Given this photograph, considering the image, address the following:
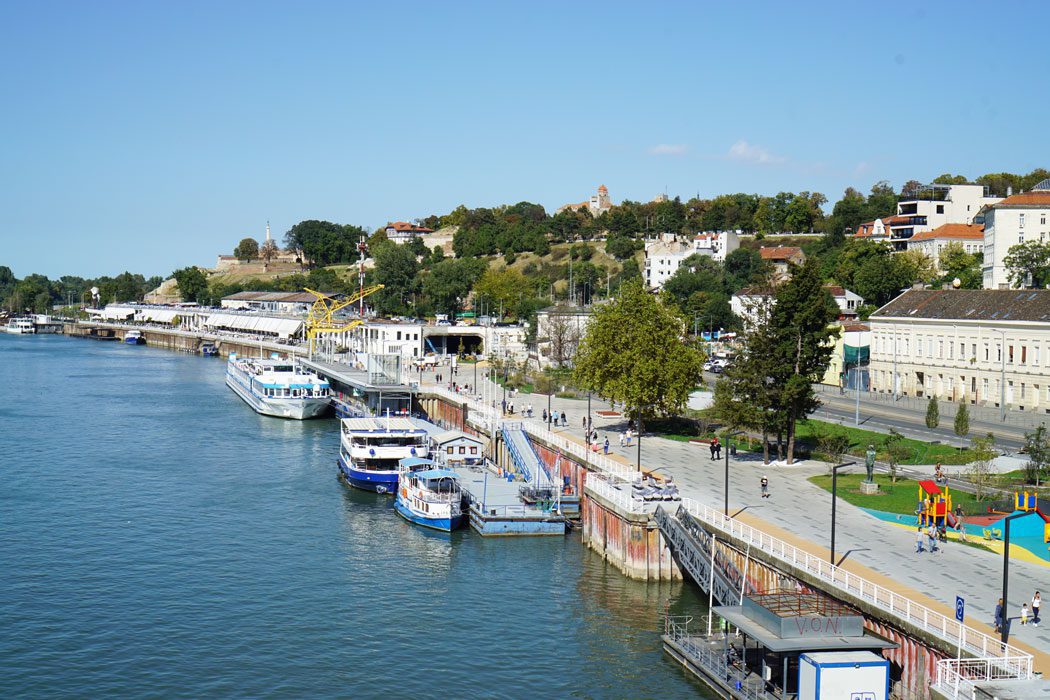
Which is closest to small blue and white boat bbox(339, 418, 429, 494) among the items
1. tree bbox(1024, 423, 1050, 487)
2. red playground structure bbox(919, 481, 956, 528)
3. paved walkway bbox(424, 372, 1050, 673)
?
paved walkway bbox(424, 372, 1050, 673)

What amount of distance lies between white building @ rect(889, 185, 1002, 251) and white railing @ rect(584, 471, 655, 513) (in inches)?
4371

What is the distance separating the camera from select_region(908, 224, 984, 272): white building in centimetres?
13462

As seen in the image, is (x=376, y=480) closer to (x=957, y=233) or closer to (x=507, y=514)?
(x=507, y=514)

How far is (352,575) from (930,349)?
57833 mm

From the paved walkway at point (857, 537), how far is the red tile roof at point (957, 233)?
8715 cm

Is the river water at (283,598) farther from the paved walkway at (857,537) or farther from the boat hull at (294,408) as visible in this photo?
the boat hull at (294,408)

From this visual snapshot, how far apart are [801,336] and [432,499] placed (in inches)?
826

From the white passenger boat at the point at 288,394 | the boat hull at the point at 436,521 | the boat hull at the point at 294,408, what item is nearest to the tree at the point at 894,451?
the boat hull at the point at 436,521

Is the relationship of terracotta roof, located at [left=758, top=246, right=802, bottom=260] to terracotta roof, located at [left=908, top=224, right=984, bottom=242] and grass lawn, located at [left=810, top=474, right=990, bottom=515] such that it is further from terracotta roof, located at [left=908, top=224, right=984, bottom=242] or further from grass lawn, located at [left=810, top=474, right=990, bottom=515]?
grass lawn, located at [left=810, top=474, right=990, bottom=515]

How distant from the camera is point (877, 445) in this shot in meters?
60.4

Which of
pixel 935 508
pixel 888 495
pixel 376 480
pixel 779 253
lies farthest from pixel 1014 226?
pixel 935 508

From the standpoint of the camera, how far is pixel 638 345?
2603 inches

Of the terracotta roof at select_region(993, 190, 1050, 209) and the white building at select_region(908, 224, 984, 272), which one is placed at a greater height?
the terracotta roof at select_region(993, 190, 1050, 209)

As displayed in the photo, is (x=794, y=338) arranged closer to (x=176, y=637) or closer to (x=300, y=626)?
(x=300, y=626)
